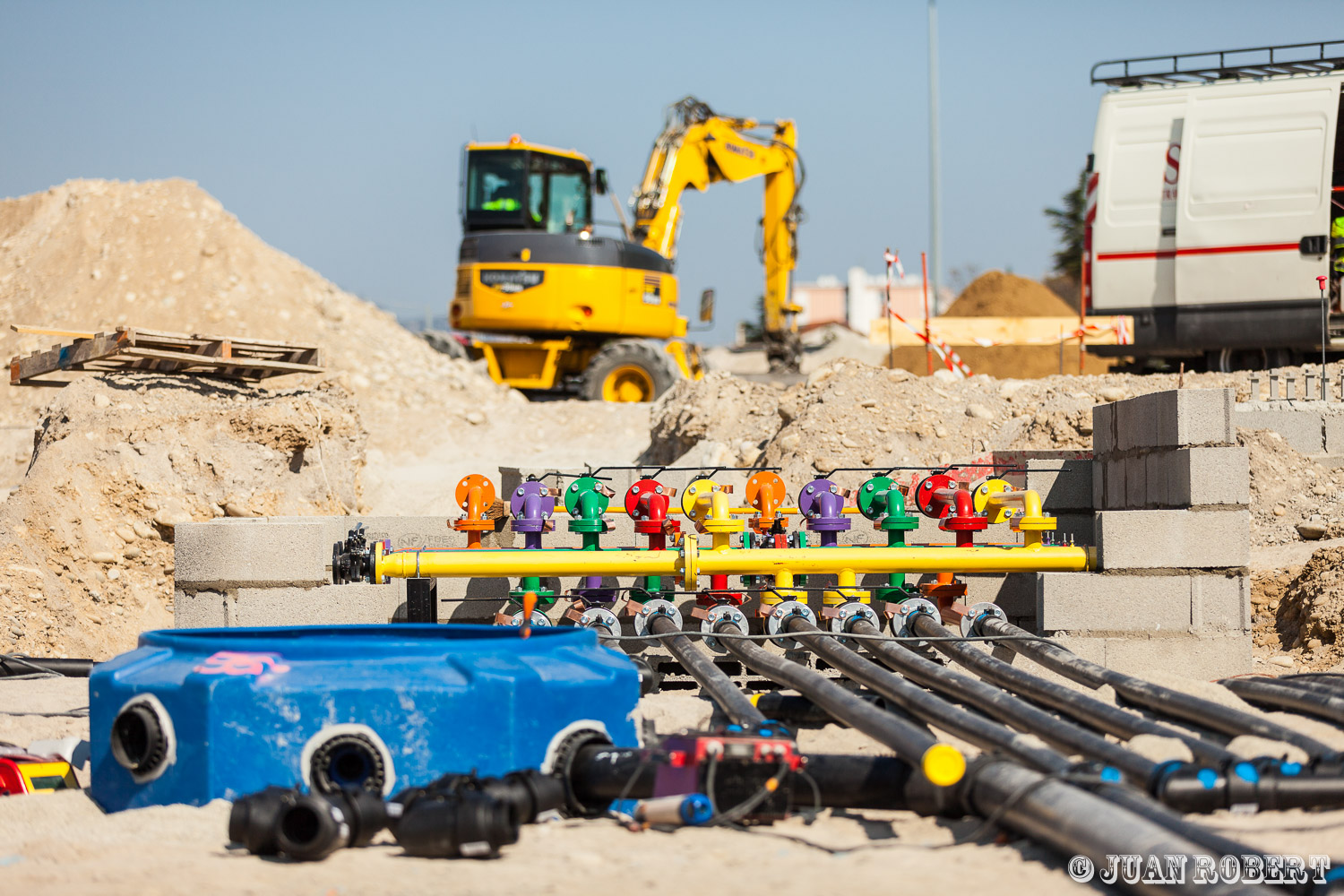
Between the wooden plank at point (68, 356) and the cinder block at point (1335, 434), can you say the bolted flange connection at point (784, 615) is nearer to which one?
the cinder block at point (1335, 434)

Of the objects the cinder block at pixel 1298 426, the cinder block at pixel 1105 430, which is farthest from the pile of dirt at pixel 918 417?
the cinder block at pixel 1105 430

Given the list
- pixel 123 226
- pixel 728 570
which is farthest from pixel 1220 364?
pixel 123 226

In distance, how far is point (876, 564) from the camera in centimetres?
646

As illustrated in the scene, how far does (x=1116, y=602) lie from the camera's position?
6.54m

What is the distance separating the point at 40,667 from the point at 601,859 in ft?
14.6

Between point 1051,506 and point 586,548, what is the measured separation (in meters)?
3.19

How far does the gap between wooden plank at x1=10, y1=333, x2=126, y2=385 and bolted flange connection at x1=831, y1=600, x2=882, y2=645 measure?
30.2 feet

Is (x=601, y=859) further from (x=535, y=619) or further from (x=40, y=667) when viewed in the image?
(x=40, y=667)

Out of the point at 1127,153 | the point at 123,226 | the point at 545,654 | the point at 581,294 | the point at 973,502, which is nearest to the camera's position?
the point at 545,654

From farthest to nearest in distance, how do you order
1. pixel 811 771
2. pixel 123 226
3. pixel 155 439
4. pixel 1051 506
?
→ pixel 123 226, pixel 155 439, pixel 1051 506, pixel 811 771

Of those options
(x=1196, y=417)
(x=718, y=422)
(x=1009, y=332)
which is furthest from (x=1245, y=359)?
(x=1196, y=417)

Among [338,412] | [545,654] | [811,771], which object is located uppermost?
[338,412]

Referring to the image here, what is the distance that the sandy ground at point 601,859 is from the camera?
314cm

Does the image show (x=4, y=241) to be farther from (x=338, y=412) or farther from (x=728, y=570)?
(x=728, y=570)
